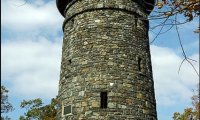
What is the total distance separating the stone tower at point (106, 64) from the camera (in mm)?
9891

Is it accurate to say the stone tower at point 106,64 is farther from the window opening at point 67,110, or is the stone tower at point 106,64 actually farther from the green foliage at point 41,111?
the green foliage at point 41,111

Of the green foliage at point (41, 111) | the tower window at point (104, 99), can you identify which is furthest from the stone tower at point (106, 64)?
the green foliage at point (41, 111)

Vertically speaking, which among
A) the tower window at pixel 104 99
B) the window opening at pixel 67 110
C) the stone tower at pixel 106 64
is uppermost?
the stone tower at pixel 106 64

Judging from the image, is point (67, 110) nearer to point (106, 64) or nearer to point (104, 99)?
point (104, 99)

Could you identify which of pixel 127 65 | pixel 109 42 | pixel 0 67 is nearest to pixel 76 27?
pixel 109 42

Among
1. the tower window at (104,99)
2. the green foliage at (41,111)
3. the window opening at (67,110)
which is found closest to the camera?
the tower window at (104,99)

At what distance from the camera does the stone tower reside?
9.89 meters

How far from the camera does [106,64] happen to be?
10.3 meters

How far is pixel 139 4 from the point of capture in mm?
12109

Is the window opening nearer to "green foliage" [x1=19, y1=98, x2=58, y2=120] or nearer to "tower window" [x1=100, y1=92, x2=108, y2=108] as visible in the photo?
"tower window" [x1=100, y1=92, x2=108, y2=108]

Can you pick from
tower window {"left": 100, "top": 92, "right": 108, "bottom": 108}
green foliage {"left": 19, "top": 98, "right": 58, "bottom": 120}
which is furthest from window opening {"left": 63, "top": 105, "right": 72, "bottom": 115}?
green foliage {"left": 19, "top": 98, "right": 58, "bottom": 120}

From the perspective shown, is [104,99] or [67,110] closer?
[104,99]

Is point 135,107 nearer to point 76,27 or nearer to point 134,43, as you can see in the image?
point 134,43

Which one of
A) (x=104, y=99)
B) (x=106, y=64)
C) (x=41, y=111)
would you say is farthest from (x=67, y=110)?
(x=41, y=111)
